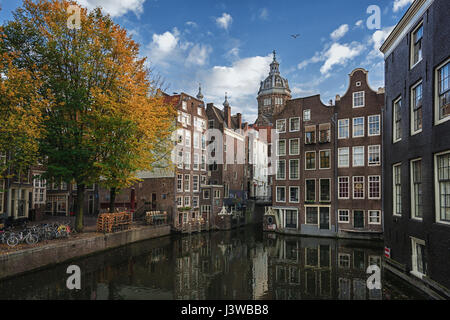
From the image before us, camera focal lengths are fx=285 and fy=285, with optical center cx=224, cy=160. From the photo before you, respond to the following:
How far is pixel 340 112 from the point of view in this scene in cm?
3262

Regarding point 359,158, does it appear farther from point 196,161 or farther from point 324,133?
point 196,161

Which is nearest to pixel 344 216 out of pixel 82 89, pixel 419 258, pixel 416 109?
pixel 419 258

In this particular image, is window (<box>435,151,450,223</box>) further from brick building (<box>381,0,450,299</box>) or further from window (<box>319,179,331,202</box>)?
window (<box>319,179,331,202</box>)

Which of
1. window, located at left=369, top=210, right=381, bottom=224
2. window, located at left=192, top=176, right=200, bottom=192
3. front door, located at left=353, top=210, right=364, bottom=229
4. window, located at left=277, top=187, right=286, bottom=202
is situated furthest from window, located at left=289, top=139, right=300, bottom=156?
window, located at left=192, top=176, right=200, bottom=192

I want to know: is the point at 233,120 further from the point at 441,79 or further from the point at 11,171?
the point at 441,79

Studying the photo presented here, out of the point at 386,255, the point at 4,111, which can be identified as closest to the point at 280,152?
the point at 386,255

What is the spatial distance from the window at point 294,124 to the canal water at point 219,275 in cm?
1465

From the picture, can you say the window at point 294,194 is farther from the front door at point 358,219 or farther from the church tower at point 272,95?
the church tower at point 272,95

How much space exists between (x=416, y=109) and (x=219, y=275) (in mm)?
14218

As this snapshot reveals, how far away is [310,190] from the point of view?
34.1m

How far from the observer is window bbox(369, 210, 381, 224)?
98.7ft

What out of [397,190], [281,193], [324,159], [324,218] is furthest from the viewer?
[281,193]

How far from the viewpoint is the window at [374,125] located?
3052 centimetres
